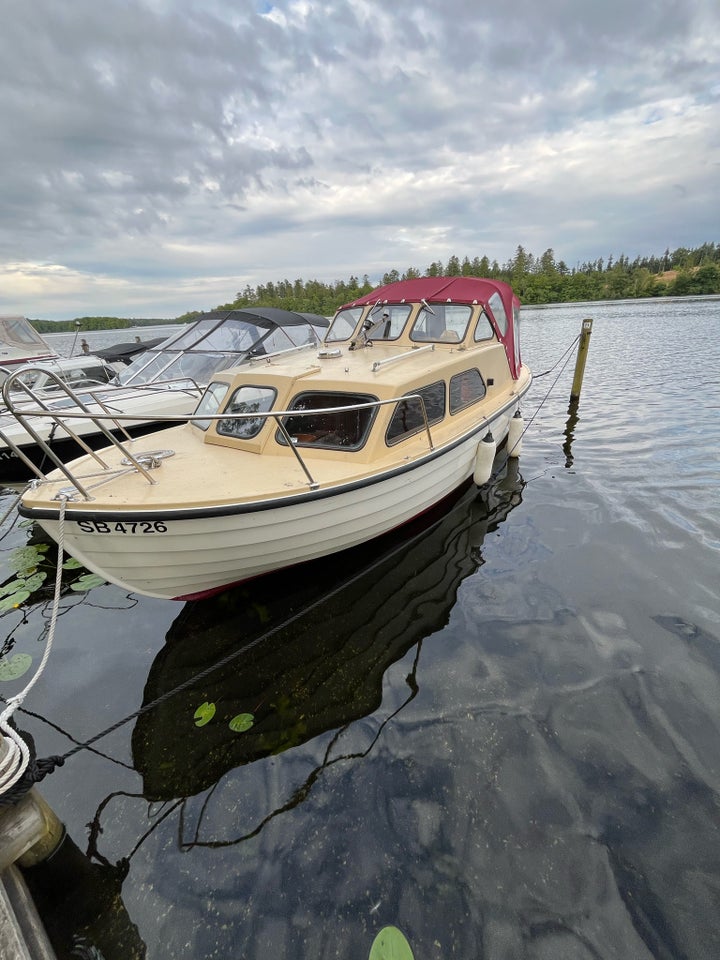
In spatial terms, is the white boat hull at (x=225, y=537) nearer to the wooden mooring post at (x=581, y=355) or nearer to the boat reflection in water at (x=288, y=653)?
the boat reflection in water at (x=288, y=653)

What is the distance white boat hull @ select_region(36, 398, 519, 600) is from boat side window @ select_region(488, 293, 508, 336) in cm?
444

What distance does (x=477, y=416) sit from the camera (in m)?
6.50

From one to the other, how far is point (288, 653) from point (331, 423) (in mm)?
2531

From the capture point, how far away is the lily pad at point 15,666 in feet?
13.4

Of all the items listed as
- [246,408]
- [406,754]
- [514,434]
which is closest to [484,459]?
[514,434]

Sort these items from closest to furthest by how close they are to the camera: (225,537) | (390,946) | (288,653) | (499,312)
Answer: (390,946) → (225,537) → (288,653) → (499,312)

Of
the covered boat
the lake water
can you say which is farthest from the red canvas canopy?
the covered boat

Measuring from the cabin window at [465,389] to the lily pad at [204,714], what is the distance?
4.56 meters

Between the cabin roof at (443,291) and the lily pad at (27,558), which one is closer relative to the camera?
the lily pad at (27,558)

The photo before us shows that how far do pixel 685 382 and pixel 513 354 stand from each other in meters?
8.95

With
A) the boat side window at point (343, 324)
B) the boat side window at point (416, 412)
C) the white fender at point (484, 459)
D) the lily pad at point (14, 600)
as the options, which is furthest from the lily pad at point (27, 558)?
the white fender at point (484, 459)

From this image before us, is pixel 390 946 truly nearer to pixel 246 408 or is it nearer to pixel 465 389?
pixel 246 408

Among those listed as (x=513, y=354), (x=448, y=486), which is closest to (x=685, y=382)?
(x=513, y=354)

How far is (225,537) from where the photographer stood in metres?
3.80
